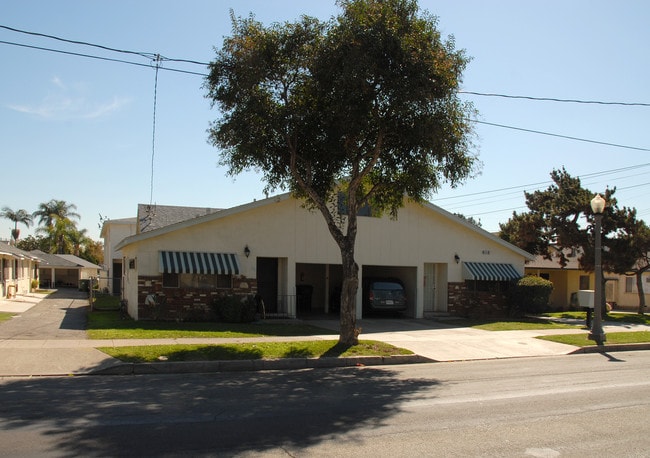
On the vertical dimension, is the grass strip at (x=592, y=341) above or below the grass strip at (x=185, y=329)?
below

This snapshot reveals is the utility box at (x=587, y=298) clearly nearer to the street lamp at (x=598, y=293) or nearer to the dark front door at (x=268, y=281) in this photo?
the street lamp at (x=598, y=293)

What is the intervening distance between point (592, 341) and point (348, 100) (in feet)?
33.3

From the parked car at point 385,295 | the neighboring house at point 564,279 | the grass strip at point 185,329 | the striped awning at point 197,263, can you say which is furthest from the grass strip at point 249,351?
the neighboring house at point 564,279

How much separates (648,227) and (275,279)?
17.8m

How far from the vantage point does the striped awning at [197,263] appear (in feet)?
61.2

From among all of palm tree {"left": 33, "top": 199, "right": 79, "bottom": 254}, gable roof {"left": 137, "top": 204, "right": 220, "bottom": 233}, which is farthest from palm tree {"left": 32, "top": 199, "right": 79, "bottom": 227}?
gable roof {"left": 137, "top": 204, "right": 220, "bottom": 233}

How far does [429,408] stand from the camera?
7.96 metres

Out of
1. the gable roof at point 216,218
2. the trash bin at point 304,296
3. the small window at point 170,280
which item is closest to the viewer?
the gable roof at point 216,218

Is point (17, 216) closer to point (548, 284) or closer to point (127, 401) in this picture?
point (548, 284)

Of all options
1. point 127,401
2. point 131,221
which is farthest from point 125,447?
point 131,221

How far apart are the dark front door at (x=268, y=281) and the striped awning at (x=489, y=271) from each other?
7.94m

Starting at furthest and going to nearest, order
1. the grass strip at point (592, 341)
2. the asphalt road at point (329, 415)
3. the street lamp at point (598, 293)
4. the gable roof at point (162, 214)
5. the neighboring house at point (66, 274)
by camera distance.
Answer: the neighboring house at point (66, 274) → the gable roof at point (162, 214) → the grass strip at point (592, 341) → the street lamp at point (598, 293) → the asphalt road at point (329, 415)

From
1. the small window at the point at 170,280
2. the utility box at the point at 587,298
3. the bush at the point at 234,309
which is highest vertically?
the small window at the point at 170,280

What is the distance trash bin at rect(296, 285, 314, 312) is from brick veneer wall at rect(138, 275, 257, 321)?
4.99 meters
